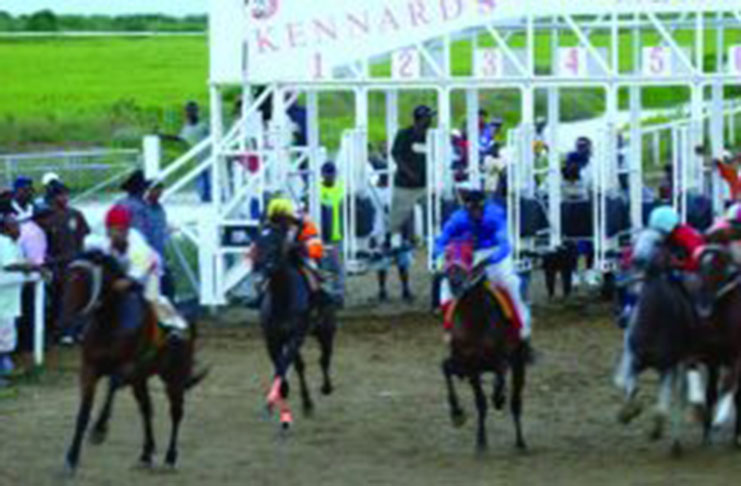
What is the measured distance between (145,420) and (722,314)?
3.91 m

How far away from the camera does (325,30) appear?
2394 cm

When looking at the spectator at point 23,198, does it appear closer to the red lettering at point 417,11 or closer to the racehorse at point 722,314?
the red lettering at point 417,11

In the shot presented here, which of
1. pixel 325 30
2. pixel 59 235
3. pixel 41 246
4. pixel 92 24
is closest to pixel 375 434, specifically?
pixel 41 246

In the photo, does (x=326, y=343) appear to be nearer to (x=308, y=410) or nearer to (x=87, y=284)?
(x=308, y=410)

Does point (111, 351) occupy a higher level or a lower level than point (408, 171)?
lower

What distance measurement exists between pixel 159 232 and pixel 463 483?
6.92m

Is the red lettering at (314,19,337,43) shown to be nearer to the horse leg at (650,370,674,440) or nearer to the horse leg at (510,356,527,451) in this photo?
the horse leg at (510,356,527,451)

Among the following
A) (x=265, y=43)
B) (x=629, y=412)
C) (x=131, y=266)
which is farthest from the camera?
(x=265, y=43)

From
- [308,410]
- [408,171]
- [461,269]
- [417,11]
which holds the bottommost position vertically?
[308,410]

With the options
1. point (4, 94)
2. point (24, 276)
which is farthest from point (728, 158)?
point (4, 94)

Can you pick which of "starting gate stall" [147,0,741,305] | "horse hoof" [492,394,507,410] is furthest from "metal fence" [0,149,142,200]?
"horse hoof" [492,394,507,410]

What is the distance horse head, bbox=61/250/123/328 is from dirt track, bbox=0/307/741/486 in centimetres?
111

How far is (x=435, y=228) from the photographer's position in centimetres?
2362

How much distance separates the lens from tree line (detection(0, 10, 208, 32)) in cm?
10925
